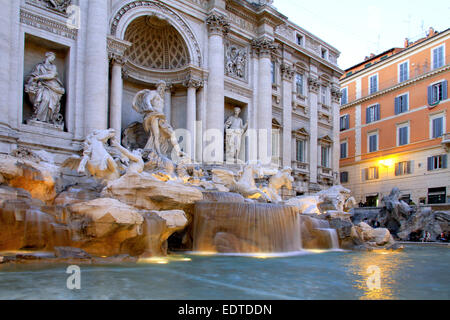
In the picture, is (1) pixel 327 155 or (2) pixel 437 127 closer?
(2) pixel 437 127

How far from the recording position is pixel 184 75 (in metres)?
20.4

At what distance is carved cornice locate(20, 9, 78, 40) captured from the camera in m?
14.6

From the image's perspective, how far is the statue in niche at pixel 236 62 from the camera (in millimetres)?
22392

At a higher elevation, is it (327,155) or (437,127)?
(437,127)

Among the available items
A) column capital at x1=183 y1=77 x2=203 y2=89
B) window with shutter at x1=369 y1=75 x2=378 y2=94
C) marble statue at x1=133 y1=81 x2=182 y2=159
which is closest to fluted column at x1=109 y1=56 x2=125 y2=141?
marble statue at x1=133 y1=81 x2=182 y2=159

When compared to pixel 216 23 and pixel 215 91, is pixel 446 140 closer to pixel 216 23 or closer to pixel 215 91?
pixel 215 91

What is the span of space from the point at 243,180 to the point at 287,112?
36.4ft

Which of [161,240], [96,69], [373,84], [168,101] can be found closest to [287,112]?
[168,101]

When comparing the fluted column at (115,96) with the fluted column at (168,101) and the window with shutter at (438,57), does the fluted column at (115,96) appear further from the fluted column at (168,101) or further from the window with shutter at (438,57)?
the window with shutter at (438,57)

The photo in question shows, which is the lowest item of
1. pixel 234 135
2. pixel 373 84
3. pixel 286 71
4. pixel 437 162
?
pixel 437 162

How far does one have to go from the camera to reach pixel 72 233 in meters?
8.42

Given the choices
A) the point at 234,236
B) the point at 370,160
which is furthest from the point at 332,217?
the point at 370,160
